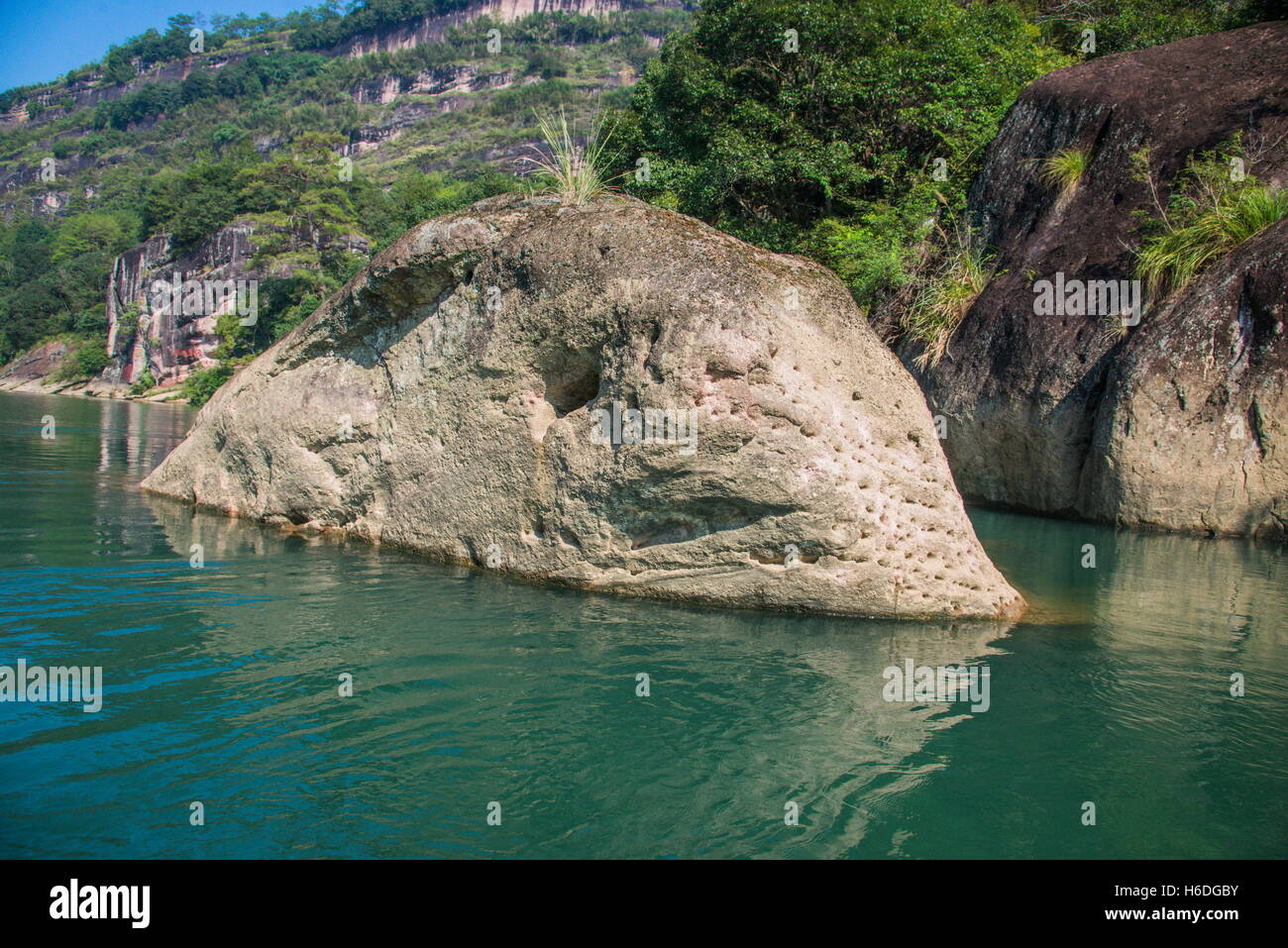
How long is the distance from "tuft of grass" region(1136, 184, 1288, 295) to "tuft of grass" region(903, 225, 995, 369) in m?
2.94

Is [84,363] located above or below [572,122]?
below

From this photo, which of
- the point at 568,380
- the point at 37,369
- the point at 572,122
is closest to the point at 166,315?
the point at 37,369

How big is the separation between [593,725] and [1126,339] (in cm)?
1000

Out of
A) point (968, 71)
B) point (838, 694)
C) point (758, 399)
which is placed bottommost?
point (838, 694)

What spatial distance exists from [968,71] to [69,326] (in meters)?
70.0

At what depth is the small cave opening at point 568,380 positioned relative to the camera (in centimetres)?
775

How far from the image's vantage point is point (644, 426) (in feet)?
22.9

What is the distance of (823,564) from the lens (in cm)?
671

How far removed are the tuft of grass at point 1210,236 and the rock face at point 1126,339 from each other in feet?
1.37

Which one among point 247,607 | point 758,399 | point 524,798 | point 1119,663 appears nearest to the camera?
point 524,798

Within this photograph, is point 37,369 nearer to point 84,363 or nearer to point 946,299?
point 84,363
